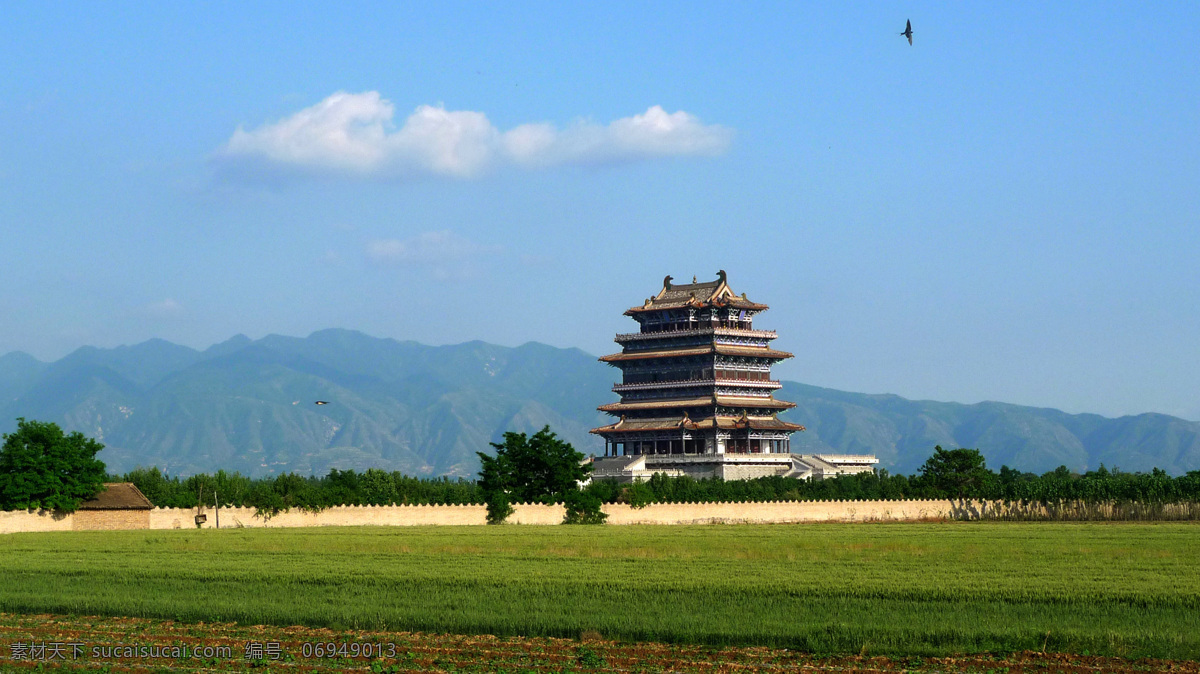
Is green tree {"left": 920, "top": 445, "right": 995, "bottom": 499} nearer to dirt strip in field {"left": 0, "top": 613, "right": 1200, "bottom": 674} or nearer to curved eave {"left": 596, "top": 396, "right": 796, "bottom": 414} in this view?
curved eave {"left": 596, "top": 396, "right": 796, "bottom": 414}

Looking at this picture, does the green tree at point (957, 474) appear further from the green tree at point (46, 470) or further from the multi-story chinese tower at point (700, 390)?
the green tree at point (46, 470)

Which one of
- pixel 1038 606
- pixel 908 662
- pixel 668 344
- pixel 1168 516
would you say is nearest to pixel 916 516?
pixel 1168 516

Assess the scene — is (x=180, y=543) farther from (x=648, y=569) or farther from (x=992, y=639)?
(x=992, y=639)

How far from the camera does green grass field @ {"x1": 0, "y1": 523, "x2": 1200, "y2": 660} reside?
31.0 m

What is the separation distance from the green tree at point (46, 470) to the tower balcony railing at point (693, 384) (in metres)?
83.2

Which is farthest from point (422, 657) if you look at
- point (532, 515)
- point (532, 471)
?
point (532, 471)

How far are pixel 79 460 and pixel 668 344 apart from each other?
291ft

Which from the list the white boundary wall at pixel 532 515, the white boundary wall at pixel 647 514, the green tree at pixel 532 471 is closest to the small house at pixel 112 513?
the white boundary wall at pixel 647 514

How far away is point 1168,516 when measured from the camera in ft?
368

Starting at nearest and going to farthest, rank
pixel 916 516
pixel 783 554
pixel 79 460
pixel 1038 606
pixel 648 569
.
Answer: pixel 1038 606 < pixel 648 569 < pixel 783 554 < pixel 79 460 < pixel 916 516

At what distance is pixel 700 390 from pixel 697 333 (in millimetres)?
6710

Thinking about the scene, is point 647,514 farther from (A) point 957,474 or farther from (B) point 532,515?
(A) point 957,474

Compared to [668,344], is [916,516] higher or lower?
lower

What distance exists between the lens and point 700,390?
162375 millimetres
